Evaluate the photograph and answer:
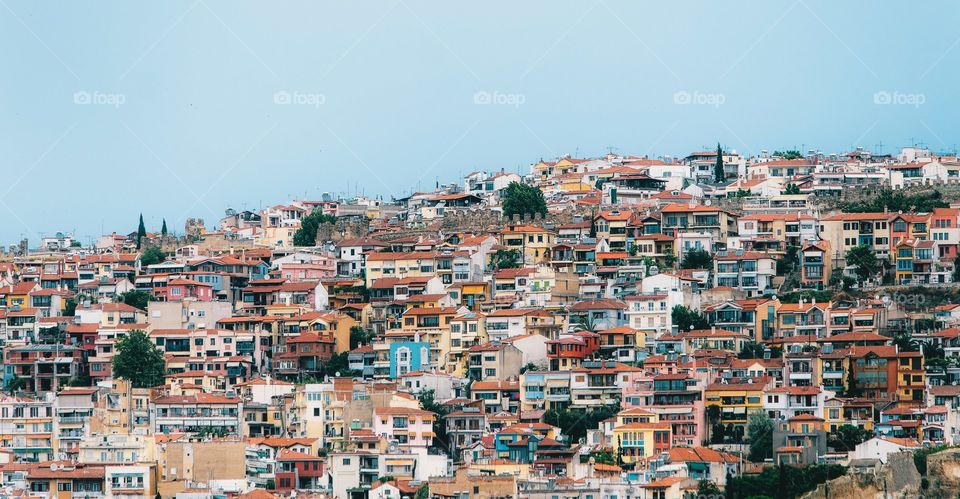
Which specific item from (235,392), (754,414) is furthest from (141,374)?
(754,414)

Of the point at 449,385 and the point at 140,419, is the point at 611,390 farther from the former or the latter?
the point at 140,419

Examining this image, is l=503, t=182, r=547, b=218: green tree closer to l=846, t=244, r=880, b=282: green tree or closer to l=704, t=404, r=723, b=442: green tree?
l=846, t=244, r=880, b=282: green tree

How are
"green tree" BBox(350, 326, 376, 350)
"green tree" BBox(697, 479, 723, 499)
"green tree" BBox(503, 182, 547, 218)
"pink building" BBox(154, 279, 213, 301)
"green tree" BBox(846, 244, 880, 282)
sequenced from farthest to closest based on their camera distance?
"green tree" BBox(503, 182, 547, 218), "pink building" BBox(154, 279, 213, 301), "green tree" BBox(350, 326, 376, 350), "green tree" BBox(846, 244, 880, 282), "green tree" BBox(697, 479, 723, 499)

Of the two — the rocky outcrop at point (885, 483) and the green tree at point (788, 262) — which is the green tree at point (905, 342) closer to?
the green tree at point (788, 262)

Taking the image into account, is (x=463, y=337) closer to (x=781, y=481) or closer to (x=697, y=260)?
(x=697, y=260)

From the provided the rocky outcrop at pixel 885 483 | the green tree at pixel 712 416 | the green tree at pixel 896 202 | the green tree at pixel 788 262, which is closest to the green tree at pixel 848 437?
the rocky outcrop at pixel 885 483

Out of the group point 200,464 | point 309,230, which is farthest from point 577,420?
point 309,230

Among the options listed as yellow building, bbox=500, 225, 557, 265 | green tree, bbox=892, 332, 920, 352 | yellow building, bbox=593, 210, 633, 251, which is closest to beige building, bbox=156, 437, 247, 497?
green tree, bbox=892, 332, 920, 352
